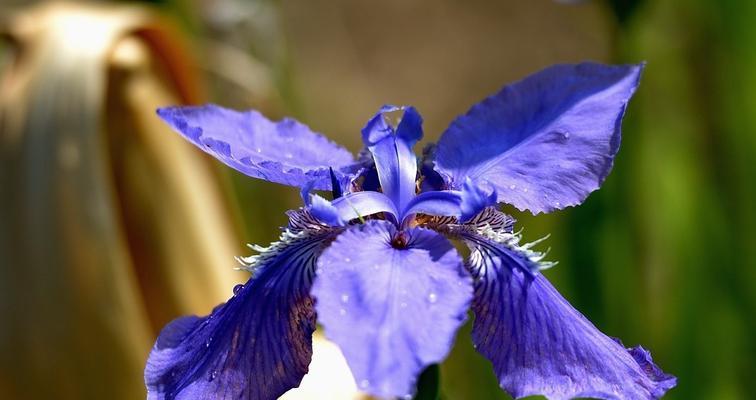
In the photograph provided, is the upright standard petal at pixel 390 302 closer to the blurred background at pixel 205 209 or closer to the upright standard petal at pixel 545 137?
the upright standard petal at pixel 545 137

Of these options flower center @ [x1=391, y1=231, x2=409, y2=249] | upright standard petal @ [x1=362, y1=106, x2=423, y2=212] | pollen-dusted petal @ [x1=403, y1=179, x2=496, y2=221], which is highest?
upright standard petal @ [x1=362, y1=106, x2=423, y2=212]

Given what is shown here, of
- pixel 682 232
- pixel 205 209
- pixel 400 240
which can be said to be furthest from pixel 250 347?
pixel 682 232

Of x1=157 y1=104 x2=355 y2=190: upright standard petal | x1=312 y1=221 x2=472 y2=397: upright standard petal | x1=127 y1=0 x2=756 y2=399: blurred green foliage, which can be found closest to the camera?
x1=312 y1=221 x2=472 y2=397: upright standard petal

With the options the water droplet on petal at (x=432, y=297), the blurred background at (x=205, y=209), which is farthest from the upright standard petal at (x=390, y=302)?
the blurred background at (x=205, y=209)

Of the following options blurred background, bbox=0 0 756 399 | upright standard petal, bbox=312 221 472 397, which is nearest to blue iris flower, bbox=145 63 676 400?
upright standard petal, bbox=312 221 472 397

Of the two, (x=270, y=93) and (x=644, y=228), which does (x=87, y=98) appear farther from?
(x=644, y=228)

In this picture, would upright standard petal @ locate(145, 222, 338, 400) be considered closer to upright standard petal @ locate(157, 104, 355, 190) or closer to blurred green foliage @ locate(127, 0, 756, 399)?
upright standard petal @ locate(157, 104, 355, 190)

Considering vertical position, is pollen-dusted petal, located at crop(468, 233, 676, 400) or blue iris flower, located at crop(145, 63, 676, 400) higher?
blue iris flower, located at crop(145, 63, 676, 400)

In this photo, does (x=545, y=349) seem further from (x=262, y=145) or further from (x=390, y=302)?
(x=262, y=145)

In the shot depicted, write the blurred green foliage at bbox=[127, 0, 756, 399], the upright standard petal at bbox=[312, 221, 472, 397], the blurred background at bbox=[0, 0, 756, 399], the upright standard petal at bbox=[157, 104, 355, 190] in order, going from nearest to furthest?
the upright standard petal at bbox=[312, 221, 472, 397], the upright standard petal at bbox=[157, 104, 355, 190], the blurred background at bbox=[0, 0, 756, 399], the blurred green foliage at bbox=[127, 0, 756, 399]
